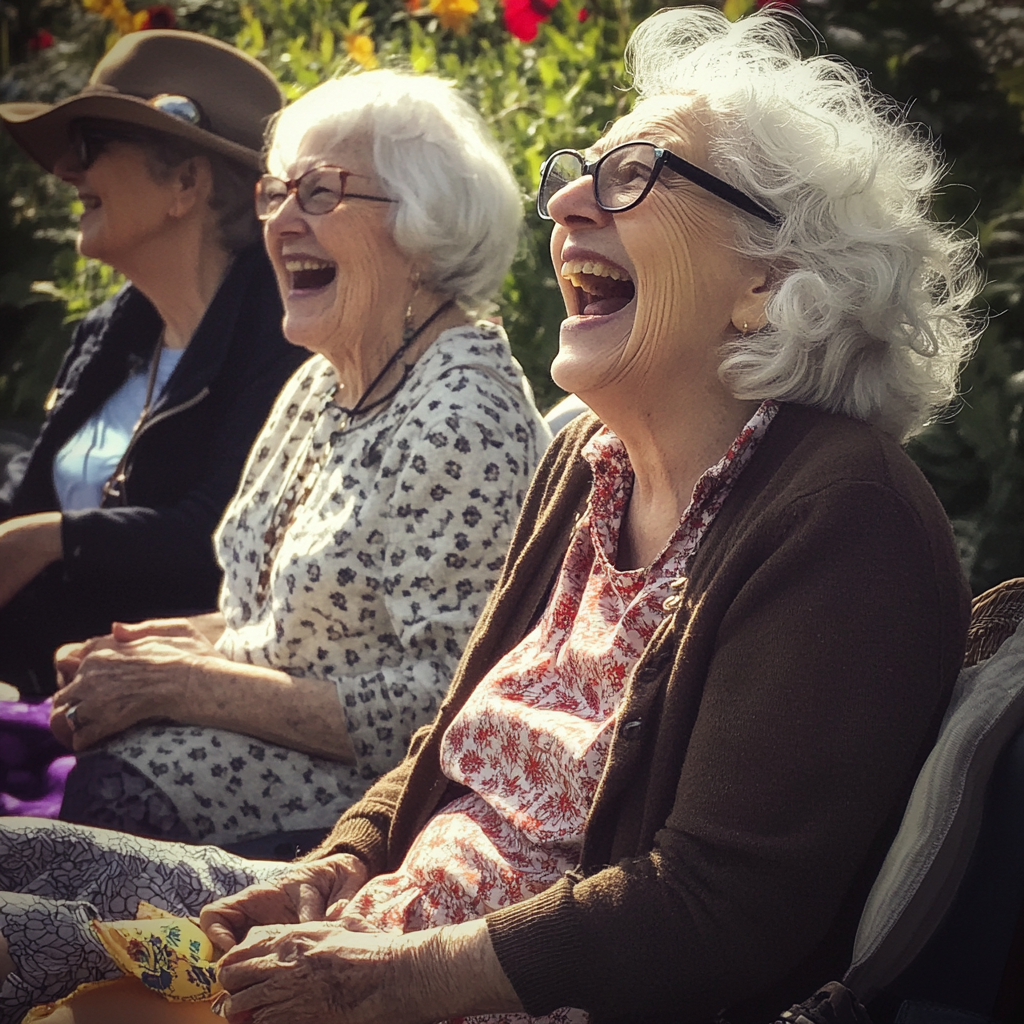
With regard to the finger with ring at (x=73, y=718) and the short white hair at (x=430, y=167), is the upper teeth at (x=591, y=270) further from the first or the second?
the finger with ring at (x=73, y=718)

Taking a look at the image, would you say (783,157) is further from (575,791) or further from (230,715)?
(230,715)

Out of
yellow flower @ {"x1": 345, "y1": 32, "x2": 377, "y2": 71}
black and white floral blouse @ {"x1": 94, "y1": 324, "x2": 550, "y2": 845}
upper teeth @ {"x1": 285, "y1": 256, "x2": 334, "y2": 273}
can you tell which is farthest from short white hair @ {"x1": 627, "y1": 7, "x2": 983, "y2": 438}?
yellow flower @ {"x1": 345, "y1": 32, "x2": 377, "y2": 71}

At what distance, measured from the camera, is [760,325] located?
2.17 m

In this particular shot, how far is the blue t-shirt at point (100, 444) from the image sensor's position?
416 cm

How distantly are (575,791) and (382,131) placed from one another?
5.84 feet

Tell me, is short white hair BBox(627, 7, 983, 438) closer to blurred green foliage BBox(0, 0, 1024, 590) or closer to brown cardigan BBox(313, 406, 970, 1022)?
brown cardigan BBox(313, 406, 970, 1022)

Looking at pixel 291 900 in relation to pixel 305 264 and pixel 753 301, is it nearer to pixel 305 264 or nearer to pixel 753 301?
pixel 753 301

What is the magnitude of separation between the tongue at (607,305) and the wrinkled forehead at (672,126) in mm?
238

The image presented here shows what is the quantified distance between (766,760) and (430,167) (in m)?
1.92

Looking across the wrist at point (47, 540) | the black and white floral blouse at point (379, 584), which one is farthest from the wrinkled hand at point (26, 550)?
the black and white floral blouse at point (379, 584)

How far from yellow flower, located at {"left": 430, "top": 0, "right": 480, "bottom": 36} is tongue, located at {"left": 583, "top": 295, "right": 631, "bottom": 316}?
2.99m

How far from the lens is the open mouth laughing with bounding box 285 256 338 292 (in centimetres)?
329

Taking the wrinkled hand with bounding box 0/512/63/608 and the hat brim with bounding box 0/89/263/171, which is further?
the hat brim with bounding box 0/89/263/171

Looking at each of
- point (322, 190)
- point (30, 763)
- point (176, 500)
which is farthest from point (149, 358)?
point (30, 763)
